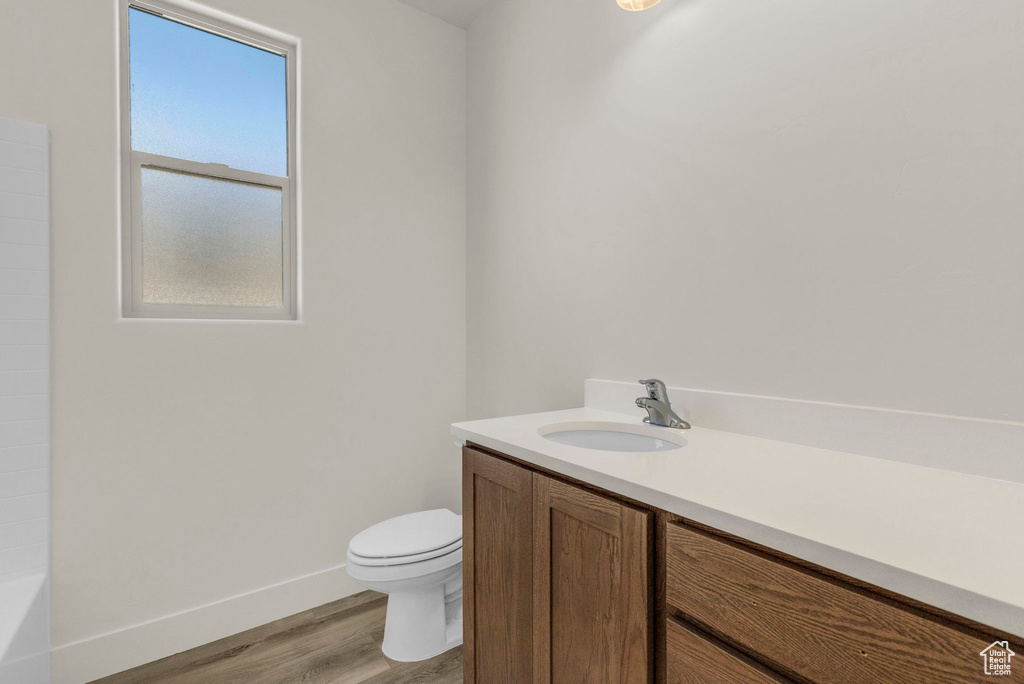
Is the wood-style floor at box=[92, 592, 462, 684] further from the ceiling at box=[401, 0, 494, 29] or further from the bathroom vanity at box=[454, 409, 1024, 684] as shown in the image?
the ceiling at box=[401, 0, 494, 29]

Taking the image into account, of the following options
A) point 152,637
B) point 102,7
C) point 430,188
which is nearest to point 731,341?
point 430,188

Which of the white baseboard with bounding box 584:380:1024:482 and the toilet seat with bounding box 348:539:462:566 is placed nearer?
the white baseboard with bounding box 584:380:1024:482

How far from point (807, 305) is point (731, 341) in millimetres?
203

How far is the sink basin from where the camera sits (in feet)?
4.25

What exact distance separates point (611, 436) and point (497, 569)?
0.50 metres

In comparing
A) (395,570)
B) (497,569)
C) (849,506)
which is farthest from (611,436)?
(395,570)

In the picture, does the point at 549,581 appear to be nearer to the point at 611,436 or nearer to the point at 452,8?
the point at 611,436

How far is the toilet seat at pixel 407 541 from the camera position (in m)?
1.54

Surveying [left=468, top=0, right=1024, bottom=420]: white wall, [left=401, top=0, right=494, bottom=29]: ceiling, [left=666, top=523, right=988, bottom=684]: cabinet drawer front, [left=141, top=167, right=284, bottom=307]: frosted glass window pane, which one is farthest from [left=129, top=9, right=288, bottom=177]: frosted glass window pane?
[left=666, top=523, right=988, bottom=684]: cabinet drawer front

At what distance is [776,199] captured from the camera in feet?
3.76

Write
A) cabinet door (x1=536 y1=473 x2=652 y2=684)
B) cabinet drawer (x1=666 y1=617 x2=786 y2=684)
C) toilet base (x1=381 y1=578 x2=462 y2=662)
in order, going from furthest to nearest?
toilet base (x1=381 y1=578 x2=462 y2=662)
cabinet door (x1=536 y1=473 x2=652 y2=684)
cabinet drawer (x1=666 y1=617 x2=786 y2=684)

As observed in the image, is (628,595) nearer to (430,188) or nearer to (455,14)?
(430,188)

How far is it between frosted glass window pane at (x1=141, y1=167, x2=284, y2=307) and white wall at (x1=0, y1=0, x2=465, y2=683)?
0.44 ft

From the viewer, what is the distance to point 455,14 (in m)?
2.22
